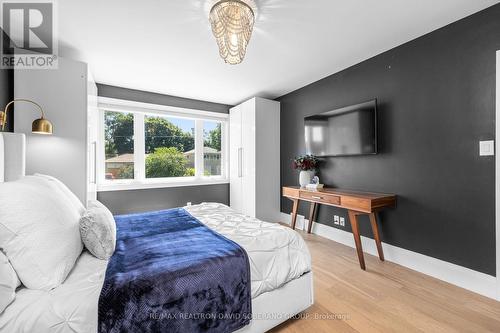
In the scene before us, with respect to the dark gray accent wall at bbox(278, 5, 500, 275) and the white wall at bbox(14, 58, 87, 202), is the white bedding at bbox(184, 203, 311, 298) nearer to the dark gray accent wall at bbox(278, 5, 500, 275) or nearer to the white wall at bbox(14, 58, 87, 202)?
the dark gray accent wall at bbox(278, 5, 500, 275)

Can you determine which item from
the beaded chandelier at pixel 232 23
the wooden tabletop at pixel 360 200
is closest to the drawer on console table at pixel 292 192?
the wooden tabletop at pixel 360 200

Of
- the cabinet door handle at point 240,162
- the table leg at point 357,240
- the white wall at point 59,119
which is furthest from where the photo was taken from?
the cabinet door handle at point 240,162

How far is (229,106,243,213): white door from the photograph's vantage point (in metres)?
4.36

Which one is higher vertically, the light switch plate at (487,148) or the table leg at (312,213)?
the light switch plate at (487,148)

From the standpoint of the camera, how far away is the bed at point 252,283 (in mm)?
909

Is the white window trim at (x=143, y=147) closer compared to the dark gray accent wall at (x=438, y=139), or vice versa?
the dark gray accent wall at (x=438, y=139)

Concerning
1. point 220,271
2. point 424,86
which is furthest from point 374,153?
point 220,271

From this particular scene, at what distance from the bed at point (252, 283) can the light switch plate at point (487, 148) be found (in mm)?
1794

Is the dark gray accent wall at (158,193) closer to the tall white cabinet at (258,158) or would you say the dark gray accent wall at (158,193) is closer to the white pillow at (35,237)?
the tall white cabinet at (258,158)

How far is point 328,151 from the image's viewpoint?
3.21 meters

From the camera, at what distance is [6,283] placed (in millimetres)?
893

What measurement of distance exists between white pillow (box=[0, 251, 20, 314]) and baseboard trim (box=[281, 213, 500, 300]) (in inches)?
122

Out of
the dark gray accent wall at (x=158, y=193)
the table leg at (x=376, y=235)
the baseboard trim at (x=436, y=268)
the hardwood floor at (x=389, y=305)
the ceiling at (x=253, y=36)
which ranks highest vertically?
the ceiling at (x=253, y=36)

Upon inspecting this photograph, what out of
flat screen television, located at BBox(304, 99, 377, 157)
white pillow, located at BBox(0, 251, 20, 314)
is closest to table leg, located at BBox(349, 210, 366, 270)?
flat screen television, located at BBox(304, 99, 377, 157)
